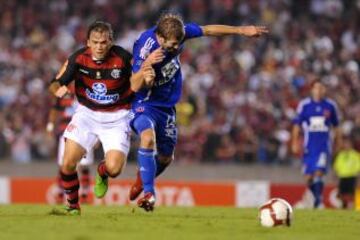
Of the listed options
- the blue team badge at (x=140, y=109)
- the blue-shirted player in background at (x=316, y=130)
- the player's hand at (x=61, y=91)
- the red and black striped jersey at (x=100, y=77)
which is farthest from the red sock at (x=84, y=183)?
the player's hand at (x=61, y=91)

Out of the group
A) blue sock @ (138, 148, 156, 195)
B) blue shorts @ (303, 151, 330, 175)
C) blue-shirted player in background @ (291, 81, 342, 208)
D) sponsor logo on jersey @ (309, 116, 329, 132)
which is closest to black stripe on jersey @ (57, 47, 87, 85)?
blue sock @ (138, 148, 156, 195)

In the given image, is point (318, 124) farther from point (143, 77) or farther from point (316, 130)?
point (143, 77)

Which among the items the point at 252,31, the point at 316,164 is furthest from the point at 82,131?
the point at 316,164

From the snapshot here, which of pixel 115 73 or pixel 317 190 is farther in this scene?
pixel 317 190

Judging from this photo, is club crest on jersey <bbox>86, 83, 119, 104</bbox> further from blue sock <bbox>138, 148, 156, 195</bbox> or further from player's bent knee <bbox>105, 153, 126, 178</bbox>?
blue sock <bbox>138, 148, 156, 195</bbox>

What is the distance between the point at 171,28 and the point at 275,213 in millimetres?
2533

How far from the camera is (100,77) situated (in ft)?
39.9

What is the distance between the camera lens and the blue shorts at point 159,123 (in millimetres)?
12805

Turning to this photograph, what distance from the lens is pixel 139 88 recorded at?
12.0 meters

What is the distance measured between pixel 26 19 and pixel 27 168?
577 centimetres

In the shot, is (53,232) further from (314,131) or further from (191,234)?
(314,131)

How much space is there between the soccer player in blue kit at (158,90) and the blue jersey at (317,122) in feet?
18.9

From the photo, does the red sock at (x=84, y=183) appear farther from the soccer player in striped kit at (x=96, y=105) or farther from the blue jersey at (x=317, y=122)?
the soccer player in striped kit at (x=96, y=105)

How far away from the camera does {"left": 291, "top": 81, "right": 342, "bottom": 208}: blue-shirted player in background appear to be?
1878 centimetres
